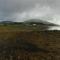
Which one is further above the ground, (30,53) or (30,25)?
(30,25)

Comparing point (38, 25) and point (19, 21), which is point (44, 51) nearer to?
point (38, 25)

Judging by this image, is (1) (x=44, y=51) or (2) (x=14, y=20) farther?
(2) (x=14, y=20)

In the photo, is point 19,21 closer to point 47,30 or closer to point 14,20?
point 14,20

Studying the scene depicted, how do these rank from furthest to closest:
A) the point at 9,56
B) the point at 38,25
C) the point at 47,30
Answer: the point at 38,25, the point at 47,30, the point at 9,56

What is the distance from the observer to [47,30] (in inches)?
192

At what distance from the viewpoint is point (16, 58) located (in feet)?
14.9

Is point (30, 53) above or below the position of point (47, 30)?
below

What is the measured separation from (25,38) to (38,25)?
1.89 feet

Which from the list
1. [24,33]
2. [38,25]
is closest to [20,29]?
[24,33]

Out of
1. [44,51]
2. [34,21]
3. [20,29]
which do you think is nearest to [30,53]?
[44,51]

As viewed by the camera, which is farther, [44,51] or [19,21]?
[19,21]

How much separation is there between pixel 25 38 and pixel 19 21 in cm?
76

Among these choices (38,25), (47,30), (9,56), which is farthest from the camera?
(38,25)

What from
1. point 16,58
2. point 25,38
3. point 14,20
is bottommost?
point 16,58
